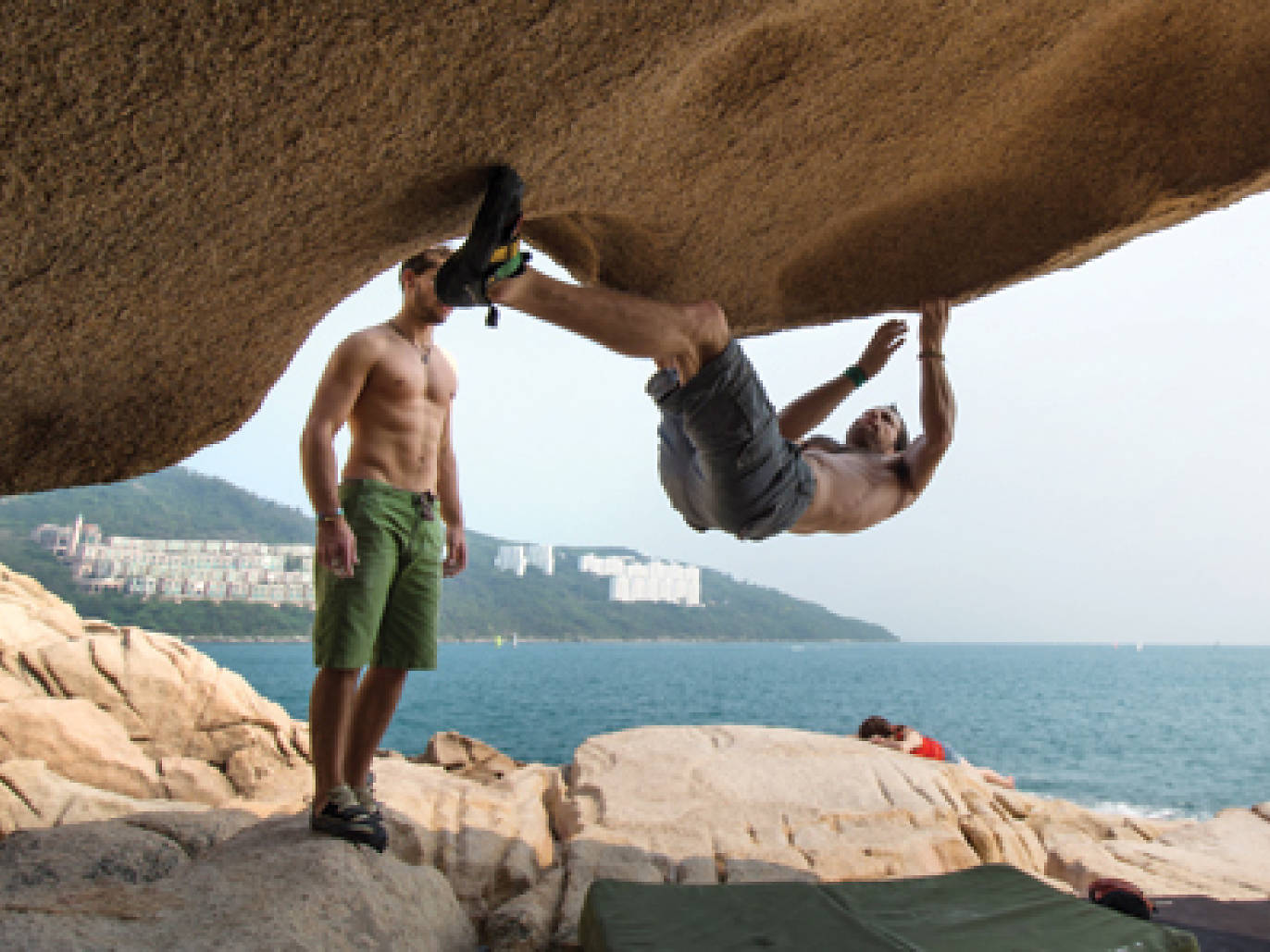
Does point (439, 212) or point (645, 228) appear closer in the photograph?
point (439, 212)

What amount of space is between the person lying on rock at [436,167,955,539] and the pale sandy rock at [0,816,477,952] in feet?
5.42

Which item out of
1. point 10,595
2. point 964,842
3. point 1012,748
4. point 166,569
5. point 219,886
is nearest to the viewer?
point 219,886

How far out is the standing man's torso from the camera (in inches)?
112

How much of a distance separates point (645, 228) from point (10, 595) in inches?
276

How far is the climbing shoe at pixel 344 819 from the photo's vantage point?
2.80m

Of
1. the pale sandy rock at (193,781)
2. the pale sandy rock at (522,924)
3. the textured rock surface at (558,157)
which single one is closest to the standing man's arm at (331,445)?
the textured rock surface at (558,157)

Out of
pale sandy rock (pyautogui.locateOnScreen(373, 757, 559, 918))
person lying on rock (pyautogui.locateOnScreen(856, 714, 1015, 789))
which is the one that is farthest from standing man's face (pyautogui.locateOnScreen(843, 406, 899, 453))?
person lying on rock (pyautogui.locateOnScreen(856, 714, 1015, 789))

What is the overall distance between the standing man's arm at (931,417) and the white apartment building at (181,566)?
172 feet

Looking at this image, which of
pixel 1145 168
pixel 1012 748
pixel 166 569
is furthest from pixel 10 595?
pixel 166 569

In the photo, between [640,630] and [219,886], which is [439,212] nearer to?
[219,886]

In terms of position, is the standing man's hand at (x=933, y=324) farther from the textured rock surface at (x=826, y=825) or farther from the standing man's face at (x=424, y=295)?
the textured rock surface at (x=826, y=825)

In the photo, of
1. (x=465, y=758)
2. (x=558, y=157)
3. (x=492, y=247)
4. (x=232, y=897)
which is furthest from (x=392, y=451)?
(x=465, y=758)

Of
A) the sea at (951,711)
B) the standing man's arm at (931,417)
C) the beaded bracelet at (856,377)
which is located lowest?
the sea at (951,711)

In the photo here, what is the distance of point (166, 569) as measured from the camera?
54.4 meters
